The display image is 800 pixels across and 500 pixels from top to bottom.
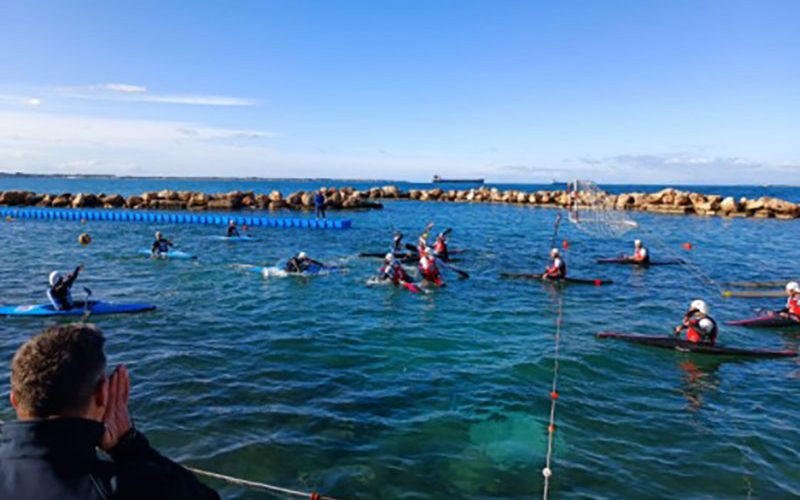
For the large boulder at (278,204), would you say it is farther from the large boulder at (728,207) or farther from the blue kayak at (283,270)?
the large boulder at (728,207)

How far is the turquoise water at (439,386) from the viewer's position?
9516 millimetres

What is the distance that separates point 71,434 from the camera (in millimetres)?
2590

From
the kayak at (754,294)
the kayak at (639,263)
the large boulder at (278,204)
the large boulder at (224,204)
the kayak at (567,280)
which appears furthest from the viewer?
the large boulder at (278,204)

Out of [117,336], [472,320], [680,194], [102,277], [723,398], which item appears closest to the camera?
[723,398]

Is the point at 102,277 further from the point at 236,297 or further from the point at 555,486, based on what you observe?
the point at 555,486

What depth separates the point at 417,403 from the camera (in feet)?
39.9

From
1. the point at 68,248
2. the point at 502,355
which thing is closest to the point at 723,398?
the point at 502,355

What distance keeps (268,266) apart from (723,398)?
22.8 meters

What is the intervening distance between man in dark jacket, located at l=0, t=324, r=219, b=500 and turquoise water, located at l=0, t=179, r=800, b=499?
21.5 feet

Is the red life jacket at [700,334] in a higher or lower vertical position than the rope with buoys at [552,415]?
higher

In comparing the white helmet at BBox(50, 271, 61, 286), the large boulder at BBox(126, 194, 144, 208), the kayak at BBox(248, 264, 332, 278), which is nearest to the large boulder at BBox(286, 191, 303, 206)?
the large boulder at BBox(126, 194, 144, 208)

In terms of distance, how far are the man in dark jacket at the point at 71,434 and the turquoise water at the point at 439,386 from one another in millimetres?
6545

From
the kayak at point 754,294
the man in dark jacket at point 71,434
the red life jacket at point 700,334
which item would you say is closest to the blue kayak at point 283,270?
the red life jacket at point 700,334

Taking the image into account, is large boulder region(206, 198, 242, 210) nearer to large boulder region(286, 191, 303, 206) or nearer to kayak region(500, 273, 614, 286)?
large boulder region(286, 191, 303, 206)
